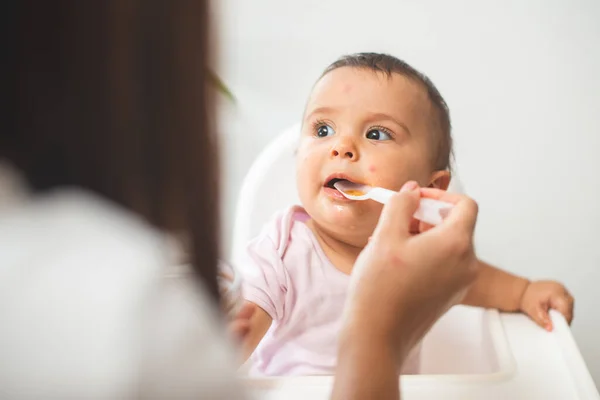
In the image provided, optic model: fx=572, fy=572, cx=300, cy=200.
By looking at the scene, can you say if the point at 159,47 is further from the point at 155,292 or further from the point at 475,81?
the point at 475,81

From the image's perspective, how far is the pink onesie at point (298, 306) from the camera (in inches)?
28.9

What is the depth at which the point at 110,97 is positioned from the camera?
28cm

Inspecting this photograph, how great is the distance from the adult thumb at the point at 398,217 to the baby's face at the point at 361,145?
21cm

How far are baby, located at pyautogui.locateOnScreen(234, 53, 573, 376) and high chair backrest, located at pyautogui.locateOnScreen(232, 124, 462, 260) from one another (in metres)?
0.13

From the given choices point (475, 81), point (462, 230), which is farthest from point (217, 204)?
point (475, 81)

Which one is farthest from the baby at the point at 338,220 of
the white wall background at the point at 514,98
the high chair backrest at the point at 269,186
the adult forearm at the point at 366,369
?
the white wall background at the point at 514,98

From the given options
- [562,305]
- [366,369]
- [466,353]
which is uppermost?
[366,369]

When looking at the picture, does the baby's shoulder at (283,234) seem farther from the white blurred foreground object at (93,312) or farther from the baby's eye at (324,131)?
the white blurred foreground object at (93,312)

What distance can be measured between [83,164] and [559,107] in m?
1.07

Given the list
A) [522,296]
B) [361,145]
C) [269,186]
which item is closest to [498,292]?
[522,296]

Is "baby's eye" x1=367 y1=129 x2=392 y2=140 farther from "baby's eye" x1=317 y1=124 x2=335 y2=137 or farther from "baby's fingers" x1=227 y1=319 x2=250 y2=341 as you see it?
"baby's fingers" x1=227 y1=319 x2=250 y2=341

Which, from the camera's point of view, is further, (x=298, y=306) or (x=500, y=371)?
(x=298, y=306)

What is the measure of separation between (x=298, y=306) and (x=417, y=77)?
0.35 m

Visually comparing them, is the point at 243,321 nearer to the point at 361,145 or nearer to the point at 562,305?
the point at 361,145
